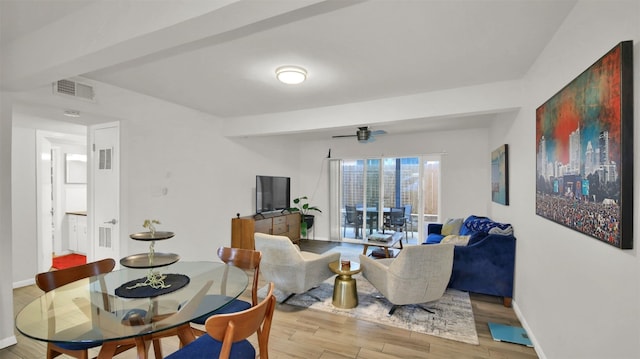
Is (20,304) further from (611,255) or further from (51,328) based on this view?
(611,255)

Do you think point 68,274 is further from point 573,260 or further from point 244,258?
point 573,260

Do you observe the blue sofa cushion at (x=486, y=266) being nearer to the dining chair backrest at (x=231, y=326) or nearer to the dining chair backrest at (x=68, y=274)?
the dining chair backrest at (x=231, y=326)

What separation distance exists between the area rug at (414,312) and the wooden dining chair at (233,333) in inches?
68.5

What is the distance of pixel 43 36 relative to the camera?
2092mm

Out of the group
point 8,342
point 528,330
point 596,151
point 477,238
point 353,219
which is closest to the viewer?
point 596,151

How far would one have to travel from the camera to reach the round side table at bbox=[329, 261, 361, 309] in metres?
3.29

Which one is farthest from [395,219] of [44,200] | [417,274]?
[44,200]

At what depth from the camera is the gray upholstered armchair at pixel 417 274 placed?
2.84 meters

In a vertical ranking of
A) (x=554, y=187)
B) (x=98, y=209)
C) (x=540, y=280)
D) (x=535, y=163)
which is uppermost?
(x=535, y=163)

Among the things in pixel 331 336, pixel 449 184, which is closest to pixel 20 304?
pixel 331 336

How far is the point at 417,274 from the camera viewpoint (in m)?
2.88

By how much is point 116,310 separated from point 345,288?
221 centimetres

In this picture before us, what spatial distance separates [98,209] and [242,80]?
2.59 metres

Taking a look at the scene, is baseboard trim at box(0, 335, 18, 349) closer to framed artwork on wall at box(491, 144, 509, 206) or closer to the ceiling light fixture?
the ceiling light fixture
